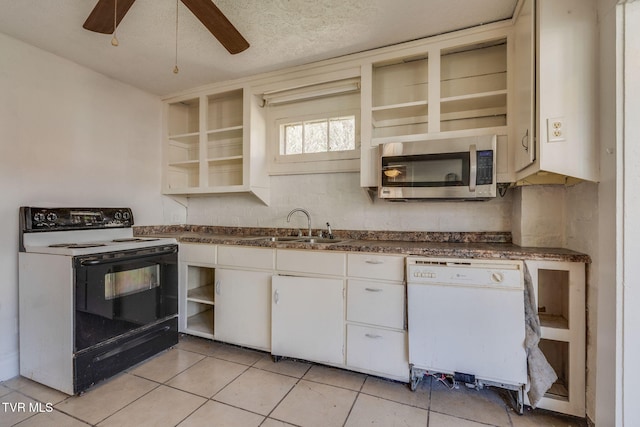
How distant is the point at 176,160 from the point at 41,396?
2.21m

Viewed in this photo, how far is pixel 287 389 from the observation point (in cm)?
183

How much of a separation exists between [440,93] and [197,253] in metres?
2.29

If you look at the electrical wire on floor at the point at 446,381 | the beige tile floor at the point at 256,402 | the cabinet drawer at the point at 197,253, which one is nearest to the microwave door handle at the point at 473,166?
the electrical wire on floor at the point at 446,381

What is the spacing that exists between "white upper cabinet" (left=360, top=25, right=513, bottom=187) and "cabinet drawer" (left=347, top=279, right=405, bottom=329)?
0.76 metres

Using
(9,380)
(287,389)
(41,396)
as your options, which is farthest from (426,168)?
(9,380)

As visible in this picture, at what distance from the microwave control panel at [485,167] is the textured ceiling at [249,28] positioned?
87cm

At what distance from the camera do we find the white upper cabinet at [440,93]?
1965 mm

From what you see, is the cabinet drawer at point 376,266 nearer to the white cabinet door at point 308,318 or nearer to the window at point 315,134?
the white cabinet door at point 308,318

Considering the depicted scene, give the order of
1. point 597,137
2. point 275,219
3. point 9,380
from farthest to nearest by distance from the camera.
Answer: point 275,219, point 9,380, point 597,137

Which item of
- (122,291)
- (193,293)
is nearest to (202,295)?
(193,293)

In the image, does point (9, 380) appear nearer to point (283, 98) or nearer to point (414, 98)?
point (283, 98)

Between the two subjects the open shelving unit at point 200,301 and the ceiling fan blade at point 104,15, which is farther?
the open shelving unit at point 200,301
